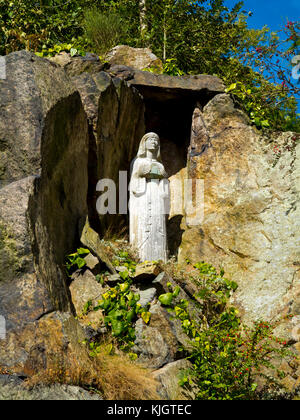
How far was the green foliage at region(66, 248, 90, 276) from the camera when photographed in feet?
22.0

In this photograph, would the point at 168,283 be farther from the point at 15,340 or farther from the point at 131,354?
the point at 15,340

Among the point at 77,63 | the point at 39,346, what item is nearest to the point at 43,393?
the point at 39,346

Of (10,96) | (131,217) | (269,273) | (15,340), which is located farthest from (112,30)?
(15,340)

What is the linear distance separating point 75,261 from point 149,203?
202cm

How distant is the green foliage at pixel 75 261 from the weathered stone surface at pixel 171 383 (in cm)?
183

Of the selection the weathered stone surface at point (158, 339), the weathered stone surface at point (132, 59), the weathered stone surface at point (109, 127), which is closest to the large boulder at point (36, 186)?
the weathered stone surface at point (109, 127)

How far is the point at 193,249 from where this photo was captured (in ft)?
28.4

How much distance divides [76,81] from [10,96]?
2.34 metres

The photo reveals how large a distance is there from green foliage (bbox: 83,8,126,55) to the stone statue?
9.54ft

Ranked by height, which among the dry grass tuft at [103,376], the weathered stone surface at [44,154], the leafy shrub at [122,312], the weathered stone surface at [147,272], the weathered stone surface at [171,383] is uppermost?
the weathered stone surface at [44,154]

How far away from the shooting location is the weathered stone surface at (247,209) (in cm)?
765

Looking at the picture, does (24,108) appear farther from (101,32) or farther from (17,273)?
(101,32)

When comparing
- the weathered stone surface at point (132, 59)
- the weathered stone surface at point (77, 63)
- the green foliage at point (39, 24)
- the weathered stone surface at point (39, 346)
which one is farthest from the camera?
the weathered stone surface at point (132, 59)

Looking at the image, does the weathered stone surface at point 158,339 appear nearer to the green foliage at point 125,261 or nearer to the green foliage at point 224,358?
the green foliage at point 224,358
